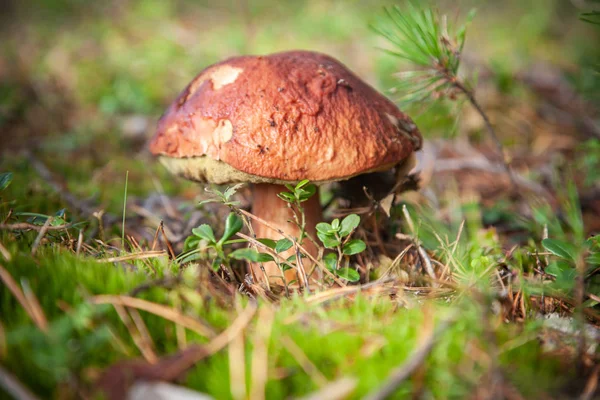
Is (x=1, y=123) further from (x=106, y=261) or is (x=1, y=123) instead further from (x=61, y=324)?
(x=61, y=324)

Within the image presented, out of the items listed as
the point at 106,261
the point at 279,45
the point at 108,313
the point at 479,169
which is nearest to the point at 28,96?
the point at 279,45

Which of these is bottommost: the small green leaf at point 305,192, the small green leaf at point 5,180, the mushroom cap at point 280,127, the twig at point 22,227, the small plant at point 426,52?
the twig at point 22,227

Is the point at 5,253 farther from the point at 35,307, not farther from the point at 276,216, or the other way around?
the point at 276,216

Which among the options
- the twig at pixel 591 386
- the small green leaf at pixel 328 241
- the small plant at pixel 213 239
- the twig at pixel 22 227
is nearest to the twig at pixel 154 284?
the small plant at pixel 213 239

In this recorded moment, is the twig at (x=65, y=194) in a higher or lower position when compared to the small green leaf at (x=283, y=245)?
lower

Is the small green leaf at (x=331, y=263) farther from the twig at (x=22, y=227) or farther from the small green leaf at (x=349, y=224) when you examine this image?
the twig at (x=22, y=227)

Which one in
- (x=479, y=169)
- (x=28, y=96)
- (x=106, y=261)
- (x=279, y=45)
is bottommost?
(x=479, y=169)
